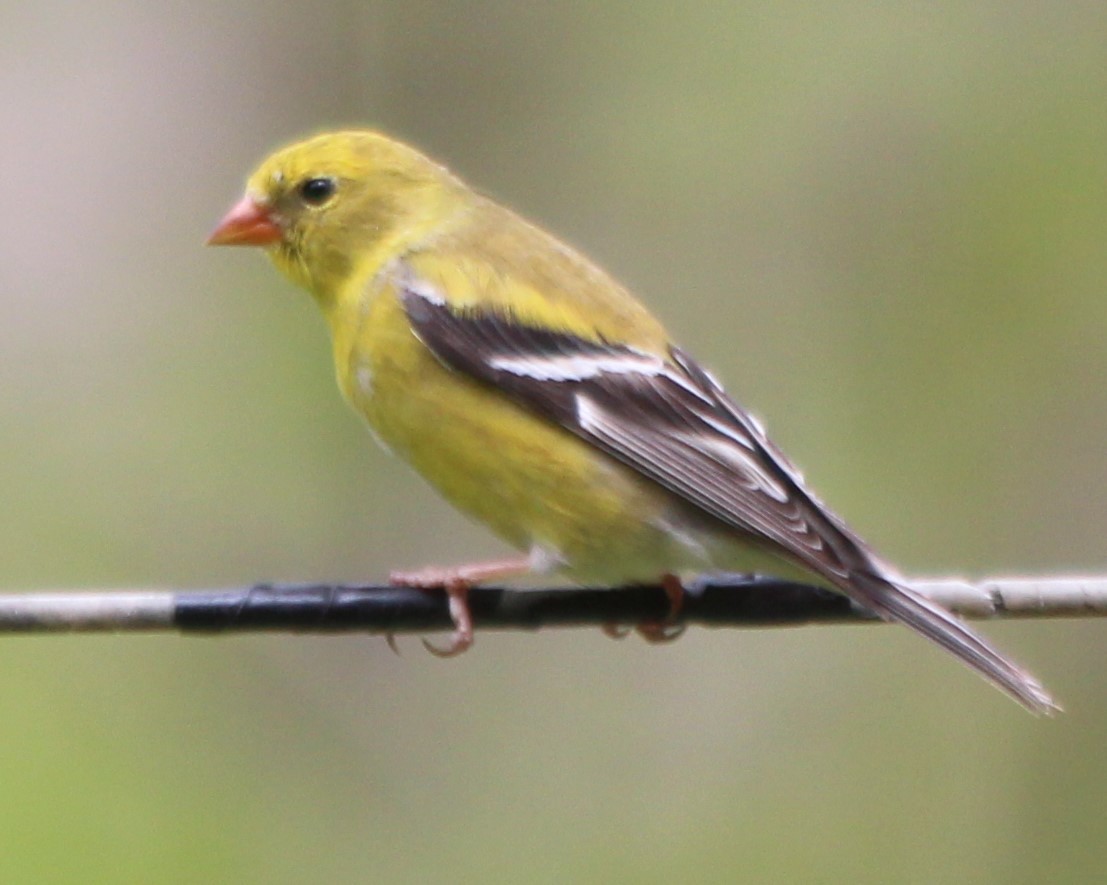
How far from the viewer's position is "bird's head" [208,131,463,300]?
10.0 feet

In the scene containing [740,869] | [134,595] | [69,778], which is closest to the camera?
[134,595]

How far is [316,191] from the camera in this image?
10.2 ft

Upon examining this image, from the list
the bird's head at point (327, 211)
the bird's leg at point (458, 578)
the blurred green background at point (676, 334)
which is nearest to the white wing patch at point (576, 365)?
the bird's leg at point (458, 578)

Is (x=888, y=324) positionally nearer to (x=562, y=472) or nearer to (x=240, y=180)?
(x=240, y=180)

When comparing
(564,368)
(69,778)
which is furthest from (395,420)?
(69,778)

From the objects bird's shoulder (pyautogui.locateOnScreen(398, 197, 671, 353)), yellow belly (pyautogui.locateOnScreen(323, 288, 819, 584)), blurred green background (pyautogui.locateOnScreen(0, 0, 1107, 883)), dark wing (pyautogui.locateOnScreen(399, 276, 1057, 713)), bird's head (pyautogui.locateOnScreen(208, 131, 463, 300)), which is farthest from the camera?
blurred green background (pyautogui.locateOnScreen(0, 0, 1107, 883))

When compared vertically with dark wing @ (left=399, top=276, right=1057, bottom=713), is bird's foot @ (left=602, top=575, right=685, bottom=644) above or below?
below

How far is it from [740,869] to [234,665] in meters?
1.65

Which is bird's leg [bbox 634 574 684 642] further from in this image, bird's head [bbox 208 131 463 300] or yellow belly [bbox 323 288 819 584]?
bird's head [bbox 208 131 463 300]

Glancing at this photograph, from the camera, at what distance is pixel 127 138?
5652 mm

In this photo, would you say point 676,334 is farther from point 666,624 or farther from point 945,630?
point 945,630

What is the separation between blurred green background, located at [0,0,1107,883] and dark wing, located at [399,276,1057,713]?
2011 millimetres

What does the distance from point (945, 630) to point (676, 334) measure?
283cm

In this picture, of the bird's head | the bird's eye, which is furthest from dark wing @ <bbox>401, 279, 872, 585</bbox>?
the bird's eye
